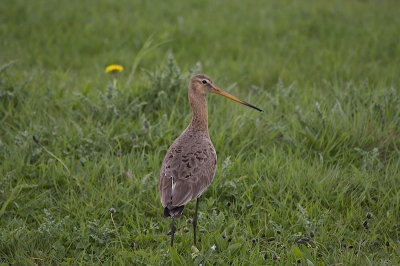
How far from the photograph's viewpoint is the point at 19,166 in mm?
5043

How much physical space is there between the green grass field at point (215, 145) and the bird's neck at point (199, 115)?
398 mm

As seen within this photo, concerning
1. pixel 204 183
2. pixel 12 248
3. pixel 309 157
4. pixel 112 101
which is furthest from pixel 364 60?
pixel 12 248

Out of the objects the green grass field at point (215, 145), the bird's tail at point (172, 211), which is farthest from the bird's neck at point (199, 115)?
the bird's tail at point (172, 211)

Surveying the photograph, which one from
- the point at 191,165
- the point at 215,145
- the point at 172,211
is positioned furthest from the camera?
the point at 215,145

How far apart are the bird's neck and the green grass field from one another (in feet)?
1.31

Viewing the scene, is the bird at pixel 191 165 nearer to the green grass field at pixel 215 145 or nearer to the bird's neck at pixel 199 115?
the bird's neck at pixel 199 115

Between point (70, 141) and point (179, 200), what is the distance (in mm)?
1963

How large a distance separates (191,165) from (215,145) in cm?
122

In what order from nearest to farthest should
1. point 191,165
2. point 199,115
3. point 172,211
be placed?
point 172,211 < point 191,165 < point 199,115

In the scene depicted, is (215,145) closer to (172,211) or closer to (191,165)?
(191,165)

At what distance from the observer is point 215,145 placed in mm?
5465

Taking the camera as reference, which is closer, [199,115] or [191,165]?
[191,165]

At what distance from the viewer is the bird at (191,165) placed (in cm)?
400

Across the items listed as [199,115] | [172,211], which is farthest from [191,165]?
[199,115]
